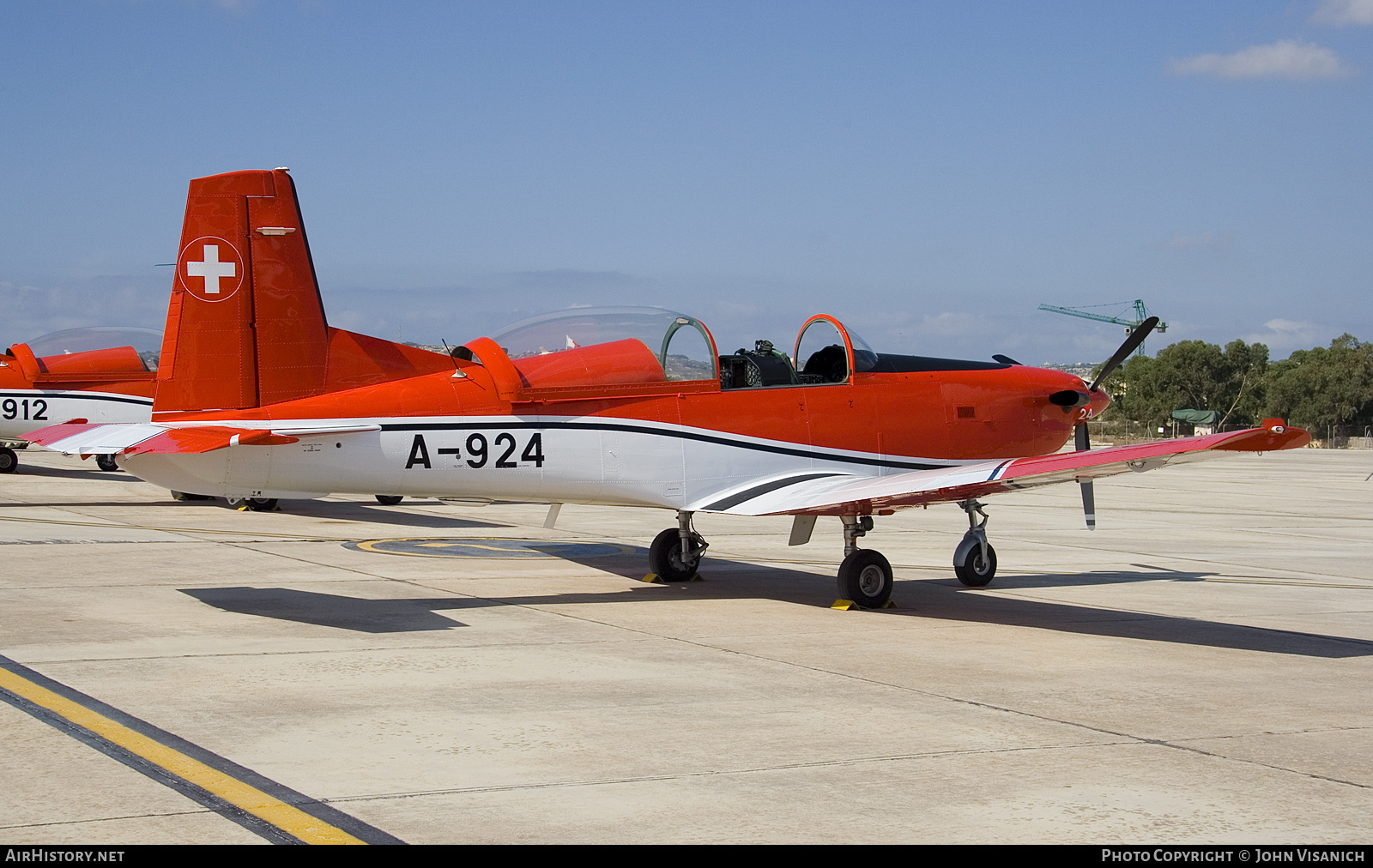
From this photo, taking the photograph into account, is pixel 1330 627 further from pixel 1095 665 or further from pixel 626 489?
Answer: pixel 626 489

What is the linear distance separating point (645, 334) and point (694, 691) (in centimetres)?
461

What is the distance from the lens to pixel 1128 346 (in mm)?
13961

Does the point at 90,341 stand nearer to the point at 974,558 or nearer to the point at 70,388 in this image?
the point at 70,388

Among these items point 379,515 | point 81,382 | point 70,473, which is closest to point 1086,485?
point 379,515

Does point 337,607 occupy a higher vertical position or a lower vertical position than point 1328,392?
lower

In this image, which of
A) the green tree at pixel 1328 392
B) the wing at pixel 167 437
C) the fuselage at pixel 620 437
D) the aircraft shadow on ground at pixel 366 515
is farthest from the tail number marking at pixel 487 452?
the green tree at pixel 1328 392

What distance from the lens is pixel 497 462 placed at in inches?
416

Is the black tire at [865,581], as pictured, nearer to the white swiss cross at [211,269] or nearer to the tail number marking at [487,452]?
the tail number marking at [487,452]

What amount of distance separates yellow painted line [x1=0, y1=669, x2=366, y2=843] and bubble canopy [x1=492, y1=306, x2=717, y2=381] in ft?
17.7

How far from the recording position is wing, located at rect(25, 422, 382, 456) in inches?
368

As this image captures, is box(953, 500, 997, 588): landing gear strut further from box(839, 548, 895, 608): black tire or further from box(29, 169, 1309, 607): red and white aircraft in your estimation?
box(839, 548, 895, 608): black tire

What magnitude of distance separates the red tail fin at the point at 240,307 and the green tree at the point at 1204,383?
103448 mm
